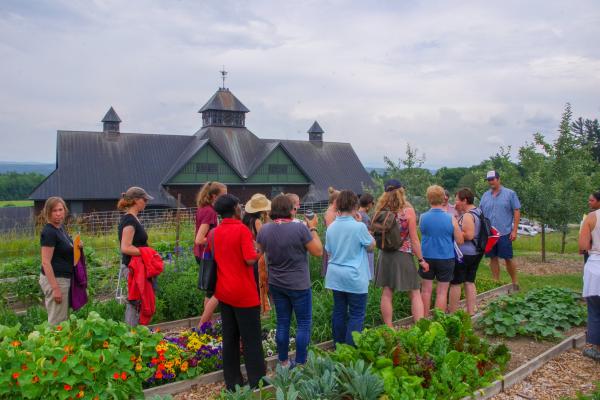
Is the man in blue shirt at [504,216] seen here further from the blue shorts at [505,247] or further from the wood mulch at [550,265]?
the wood mulch at [550,265]

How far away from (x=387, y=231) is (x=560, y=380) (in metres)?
2.23

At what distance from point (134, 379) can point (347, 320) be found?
7.66 feet

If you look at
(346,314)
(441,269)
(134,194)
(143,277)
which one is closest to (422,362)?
(346,314)

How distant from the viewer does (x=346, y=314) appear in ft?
17.9

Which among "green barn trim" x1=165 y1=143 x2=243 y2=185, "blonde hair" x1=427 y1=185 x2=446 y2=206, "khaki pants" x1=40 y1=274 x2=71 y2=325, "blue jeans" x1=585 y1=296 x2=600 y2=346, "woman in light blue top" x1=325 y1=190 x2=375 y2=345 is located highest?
"green barn trim" x1=165 y1=143 x2=243 y2=185

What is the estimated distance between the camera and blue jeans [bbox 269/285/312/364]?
4.88 m

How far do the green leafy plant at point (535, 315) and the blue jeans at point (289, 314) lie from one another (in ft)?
8.50

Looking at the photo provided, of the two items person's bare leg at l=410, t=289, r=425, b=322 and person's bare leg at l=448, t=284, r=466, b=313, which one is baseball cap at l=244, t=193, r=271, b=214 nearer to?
person's bare leg at l=410, t=289, r=425, b=322

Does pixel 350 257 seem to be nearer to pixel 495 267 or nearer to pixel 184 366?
pixel 184 366

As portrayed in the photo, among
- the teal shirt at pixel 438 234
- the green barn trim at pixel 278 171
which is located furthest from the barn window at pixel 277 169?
the teal shirt at pixel 438 234

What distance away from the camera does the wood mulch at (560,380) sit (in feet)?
15.4

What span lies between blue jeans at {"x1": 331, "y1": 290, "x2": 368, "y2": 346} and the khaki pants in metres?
2.82

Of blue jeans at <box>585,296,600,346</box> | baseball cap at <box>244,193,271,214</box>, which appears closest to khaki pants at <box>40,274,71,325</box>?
baseball cap at <box>244,193,271,214</box>

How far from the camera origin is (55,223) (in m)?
5.30
